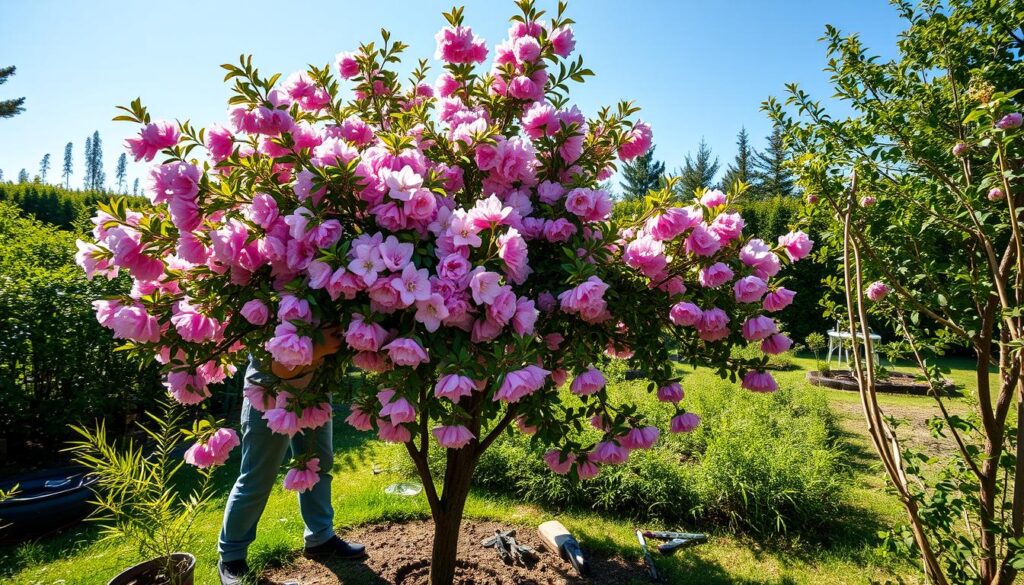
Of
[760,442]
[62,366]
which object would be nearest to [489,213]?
[760,442]

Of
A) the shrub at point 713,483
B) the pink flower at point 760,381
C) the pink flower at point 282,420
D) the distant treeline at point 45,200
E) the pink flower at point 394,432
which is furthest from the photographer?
the distant treeline at point 45,200

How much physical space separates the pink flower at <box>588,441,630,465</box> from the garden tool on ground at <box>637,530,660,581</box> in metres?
1.58

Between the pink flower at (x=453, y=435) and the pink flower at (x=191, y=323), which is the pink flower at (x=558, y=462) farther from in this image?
the pink flower at (x=191, y=323)

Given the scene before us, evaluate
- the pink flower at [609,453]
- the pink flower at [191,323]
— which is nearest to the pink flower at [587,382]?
the pink flower at [609,453]

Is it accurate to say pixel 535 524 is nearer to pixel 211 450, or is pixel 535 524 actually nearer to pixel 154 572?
pixel 154 572

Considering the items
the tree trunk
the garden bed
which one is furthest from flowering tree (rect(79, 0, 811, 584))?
the garden bed

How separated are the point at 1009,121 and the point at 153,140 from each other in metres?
2.77

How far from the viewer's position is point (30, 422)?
15.7 ft

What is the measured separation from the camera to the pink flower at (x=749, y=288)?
61.2 inches

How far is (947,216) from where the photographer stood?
2123 millimetres

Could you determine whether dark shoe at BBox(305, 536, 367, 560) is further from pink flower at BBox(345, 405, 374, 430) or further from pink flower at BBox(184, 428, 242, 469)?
pink flower at BBox(345, 405, 374, 430)

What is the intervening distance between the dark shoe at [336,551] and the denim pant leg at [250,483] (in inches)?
14.9

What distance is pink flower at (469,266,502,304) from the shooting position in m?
1.26

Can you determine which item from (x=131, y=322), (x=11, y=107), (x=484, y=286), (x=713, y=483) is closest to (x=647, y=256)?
(x=484, y=286)
